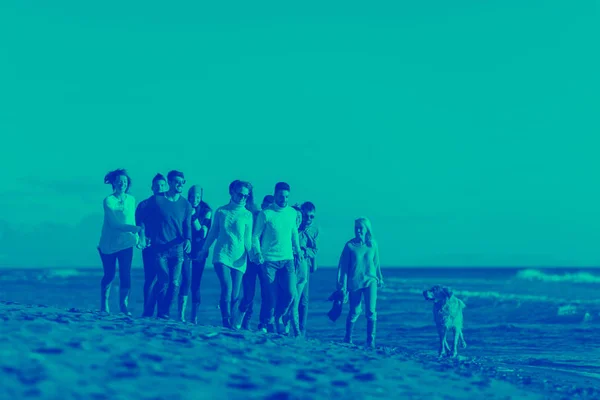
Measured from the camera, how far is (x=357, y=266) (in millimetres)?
10258

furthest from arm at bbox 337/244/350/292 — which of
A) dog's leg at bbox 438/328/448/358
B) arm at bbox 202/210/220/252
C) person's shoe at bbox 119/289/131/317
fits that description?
person's shoe at bbox 119/289/131/317

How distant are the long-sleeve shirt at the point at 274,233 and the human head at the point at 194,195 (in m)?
1.00

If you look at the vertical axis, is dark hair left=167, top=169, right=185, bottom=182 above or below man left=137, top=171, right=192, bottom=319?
above

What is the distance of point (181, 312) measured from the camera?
33.1 ft

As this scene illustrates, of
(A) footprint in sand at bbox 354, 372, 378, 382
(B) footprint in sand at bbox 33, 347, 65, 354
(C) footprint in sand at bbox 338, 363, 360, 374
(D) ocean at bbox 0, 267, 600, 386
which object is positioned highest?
(B) footprint in sand at bbox 33, 347, 65, 354

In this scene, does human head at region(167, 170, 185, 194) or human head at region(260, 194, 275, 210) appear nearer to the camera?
human head at region(167, 170, 185, 194)

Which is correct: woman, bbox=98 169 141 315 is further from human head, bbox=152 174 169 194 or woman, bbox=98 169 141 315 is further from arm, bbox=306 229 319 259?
arm, bbox=306 229 319 259

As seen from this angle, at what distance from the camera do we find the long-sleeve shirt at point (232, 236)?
909 cm

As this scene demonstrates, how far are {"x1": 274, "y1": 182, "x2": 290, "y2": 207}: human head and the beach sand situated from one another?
5.71 feet

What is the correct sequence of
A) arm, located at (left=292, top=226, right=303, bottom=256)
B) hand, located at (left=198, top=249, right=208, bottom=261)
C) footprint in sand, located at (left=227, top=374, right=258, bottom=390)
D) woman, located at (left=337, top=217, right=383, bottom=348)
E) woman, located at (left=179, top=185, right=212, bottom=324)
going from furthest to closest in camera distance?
woman, located at (left=337, top=217, right=383, bottom=348) < woman, located at (left=179, top=185, right=212, bottom=324) < hand, located at (left=198, top=249, right=208, bottom=261) < arm, located at (left=292, top=226, right=303, bottom=256) < footprint in sand, located at (left=227, top=374, right=258, bottom=390)

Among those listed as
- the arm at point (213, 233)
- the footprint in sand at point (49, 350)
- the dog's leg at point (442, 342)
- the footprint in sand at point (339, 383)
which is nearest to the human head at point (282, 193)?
the arm at point (213, 233)

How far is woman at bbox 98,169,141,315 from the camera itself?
29.8 ft

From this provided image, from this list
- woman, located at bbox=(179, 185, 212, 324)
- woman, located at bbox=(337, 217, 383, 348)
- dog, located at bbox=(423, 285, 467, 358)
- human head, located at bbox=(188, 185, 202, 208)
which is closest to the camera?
woman, located at bbox=(179, 185, 212, 324)

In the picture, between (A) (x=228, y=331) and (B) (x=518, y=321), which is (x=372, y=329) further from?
(B) (x=518, y=321)
